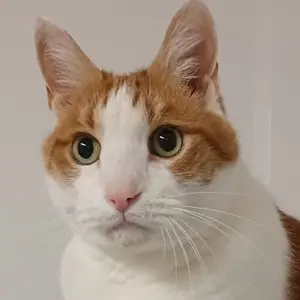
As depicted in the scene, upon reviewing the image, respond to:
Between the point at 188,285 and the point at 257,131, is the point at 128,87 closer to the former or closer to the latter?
the point at 188,285

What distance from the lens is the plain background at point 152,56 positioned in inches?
49.2

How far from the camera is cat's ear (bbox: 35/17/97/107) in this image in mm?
805

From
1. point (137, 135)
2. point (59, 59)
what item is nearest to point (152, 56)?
point (59, 59)

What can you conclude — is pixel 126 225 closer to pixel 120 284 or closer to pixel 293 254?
pixel 120 284

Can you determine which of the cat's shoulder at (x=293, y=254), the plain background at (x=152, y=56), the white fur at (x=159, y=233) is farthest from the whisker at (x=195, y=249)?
the plain background at (x=152, y=56)

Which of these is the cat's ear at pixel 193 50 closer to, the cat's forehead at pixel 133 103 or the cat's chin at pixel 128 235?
the cat's forehead at pixel 133 103

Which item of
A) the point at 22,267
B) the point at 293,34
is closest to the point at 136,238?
the point at 22,267

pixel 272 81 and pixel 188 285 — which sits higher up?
pixel 272 81

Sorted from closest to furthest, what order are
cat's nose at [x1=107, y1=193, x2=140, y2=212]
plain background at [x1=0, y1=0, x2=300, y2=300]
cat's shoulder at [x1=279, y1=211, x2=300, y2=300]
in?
cat's nose at [x1=107, y1=193, x2=140, y2=212] < cat's shoulder at [x1=279, y1=211, x2=300, y2=300] < plain background at [x1=0, y1=0, x2=300, y2=300]

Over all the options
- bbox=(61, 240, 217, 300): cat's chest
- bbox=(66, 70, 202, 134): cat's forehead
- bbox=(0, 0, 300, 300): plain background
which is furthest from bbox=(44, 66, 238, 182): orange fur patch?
bbox=(0, 0, 300, 300): plain background

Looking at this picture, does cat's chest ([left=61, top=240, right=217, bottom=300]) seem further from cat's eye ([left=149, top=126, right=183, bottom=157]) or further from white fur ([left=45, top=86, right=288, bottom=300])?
cat's eye ([left=149, top=126, right=183, bottom=157])

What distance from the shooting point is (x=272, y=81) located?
1276mm

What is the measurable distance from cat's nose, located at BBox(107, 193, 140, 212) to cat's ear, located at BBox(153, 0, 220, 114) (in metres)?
0.17

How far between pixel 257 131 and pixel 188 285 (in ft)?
1.97
